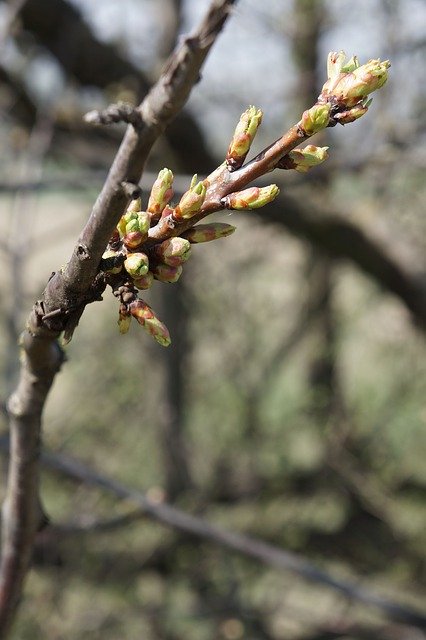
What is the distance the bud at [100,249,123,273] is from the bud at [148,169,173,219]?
0.15ft

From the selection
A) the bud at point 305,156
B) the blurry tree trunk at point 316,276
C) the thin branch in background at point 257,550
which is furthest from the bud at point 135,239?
the blurry tree trunk at point 316,276

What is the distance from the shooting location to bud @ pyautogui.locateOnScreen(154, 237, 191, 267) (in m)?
0.63

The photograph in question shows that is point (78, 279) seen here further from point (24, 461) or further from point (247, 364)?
point (247, 364)

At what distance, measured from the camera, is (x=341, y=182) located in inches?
187

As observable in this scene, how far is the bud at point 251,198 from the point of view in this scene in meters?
0.61

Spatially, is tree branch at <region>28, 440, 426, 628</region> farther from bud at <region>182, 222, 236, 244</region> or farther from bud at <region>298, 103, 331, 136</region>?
bud at <region>298, 103, 331, 136</region>

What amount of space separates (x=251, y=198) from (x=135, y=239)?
101mm

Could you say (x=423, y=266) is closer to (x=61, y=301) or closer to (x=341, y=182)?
(x=341, y=182)

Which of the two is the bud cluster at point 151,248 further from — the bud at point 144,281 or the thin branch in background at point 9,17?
the thin branch in background at point 9,17

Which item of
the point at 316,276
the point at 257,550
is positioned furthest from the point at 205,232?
the point at 316,276

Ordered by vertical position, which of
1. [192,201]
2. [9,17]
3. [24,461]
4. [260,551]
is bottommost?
[260,551]

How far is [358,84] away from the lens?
0.58 m

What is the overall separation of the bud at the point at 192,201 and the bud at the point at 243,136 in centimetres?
3

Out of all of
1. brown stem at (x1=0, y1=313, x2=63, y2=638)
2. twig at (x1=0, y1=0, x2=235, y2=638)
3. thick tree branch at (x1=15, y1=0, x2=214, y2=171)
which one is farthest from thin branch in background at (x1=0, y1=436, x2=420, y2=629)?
thick tree branch at (x1=15, y1=0, x2=214, y2=171)
